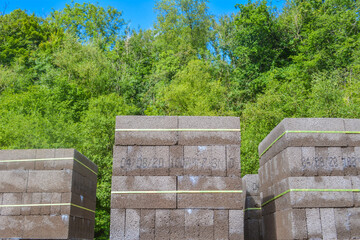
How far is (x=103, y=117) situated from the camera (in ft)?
121

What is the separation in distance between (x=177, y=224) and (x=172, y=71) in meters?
40.5

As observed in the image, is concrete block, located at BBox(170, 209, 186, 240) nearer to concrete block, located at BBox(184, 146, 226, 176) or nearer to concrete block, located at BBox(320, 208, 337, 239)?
A: concrete block, located at BBox(184, 146, 226, 176)

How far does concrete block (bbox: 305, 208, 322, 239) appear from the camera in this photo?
9422 mm

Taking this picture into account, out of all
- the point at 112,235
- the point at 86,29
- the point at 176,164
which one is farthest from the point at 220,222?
the point at 86,29

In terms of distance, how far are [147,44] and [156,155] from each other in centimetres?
4913

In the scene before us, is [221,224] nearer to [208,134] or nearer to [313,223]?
[208,134]

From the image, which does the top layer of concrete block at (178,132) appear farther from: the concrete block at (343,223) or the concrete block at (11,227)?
Result: the concrete block at (11,227)

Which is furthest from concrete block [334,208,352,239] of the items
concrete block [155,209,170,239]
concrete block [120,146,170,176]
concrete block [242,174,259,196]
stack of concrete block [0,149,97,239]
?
stack of concrete block [0,149,97,239]

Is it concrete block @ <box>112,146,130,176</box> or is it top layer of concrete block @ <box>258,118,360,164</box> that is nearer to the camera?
concrete block @ <box>112,146,130,176</box>

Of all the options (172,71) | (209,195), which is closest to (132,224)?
(209,195)

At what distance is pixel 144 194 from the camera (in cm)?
927

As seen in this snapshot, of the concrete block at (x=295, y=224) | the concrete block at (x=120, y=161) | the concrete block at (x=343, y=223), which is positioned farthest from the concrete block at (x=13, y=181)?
the concrete block at (x=343, y=223)

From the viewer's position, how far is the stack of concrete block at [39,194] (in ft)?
42.1

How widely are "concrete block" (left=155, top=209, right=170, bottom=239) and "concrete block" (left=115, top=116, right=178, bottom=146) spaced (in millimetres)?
1415
